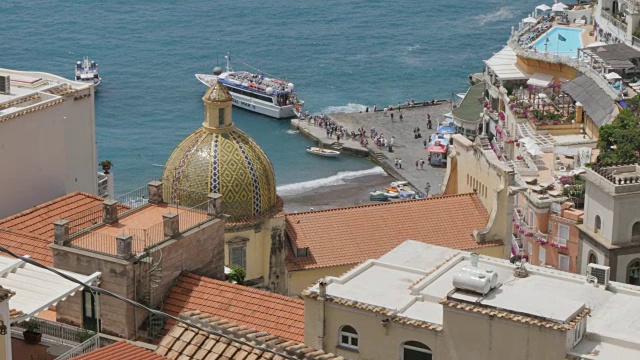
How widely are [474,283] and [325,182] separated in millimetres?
76246

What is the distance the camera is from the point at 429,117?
130 m

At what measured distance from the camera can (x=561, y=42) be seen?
107188 millimetres

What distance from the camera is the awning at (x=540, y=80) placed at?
100312mm

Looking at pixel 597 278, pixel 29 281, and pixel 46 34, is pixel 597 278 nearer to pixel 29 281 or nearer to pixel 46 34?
pixel 29 281

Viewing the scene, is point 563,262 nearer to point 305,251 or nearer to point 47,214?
point 305,251

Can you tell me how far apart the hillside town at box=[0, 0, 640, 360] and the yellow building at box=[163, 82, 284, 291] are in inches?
2.5

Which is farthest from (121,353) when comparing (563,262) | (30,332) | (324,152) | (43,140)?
(324,152)

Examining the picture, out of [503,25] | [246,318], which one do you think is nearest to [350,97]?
[503,25]

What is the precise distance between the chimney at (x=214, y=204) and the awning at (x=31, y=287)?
7.95 m

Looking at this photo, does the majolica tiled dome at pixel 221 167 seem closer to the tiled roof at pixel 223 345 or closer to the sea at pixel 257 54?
the tiled roof at pixel 223 345

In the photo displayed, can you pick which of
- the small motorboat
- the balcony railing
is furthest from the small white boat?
the balcony railing

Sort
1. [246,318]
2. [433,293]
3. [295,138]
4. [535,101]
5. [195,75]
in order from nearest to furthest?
[433,293] → [246,318] → [535,101] → [295,138] → [195,75]

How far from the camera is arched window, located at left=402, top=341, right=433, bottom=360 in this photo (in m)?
39.2

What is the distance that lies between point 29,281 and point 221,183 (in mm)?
15856
